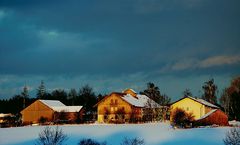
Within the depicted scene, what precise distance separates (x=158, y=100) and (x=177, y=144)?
71134mm

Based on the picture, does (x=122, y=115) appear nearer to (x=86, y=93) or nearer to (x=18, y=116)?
(x=18, y=116)

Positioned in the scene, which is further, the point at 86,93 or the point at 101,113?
the point at 86,93

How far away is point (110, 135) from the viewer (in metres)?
55.6

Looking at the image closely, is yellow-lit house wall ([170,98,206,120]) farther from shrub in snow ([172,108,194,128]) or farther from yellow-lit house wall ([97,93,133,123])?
yellow-lit house wall ([97,93,133,123])

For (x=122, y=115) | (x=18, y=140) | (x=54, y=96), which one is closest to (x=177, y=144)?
(x=18, y=140)

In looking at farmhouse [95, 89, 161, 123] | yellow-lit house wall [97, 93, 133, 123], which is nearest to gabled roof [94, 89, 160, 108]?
farmhouse [95, 89, 161, 123]

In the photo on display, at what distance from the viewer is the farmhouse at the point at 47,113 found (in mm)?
95875

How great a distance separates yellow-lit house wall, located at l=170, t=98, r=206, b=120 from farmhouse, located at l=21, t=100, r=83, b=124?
29.4 metres

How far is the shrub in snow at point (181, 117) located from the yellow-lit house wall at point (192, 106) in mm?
660

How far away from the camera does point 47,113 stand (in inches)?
3797

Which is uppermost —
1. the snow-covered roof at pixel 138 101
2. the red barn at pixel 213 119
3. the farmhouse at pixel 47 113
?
the snow-covered roof at pixel 138 101

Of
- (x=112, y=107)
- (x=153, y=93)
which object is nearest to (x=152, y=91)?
(x=153, y=93)

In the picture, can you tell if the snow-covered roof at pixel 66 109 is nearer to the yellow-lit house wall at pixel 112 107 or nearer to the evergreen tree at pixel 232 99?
the yellow-lit house wall at pixel 112 107

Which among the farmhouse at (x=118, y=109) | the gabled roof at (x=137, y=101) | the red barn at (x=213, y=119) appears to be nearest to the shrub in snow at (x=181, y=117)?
the red barn at (x=213, y=119)
